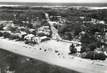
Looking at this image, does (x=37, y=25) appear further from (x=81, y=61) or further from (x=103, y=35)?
(x=81, y=61)

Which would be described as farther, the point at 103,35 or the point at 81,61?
the point at 103,35

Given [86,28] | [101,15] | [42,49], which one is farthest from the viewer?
[101,15]

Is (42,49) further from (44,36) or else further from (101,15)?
(101,15)

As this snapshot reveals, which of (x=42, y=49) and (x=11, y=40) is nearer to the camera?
(x=42, y=49)

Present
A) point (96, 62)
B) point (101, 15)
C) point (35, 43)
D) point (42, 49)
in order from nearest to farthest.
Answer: point (96, 62)
point (42, 49)
point (35, 43)
point (101, 15)

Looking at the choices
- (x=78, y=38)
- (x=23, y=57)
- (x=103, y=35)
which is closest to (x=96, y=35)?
(x=103, y=35)

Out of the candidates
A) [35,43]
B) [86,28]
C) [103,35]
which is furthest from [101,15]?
[35,43]

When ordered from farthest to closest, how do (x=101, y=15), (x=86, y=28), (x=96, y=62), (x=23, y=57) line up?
(x=101, y=15) → (x=86, y=28) → (x=23, y=57) → (x=96, y=62)

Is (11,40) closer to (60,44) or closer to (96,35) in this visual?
(60,44)

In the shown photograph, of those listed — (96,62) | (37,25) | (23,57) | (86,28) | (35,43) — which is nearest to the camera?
(96,62)
